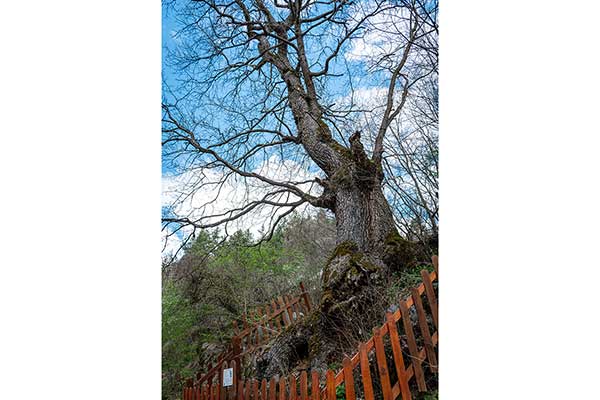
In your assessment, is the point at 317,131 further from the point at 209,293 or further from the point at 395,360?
the point at 395,360

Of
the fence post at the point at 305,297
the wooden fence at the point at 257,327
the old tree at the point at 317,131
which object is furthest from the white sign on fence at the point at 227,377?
the fence post at the point at 305,297

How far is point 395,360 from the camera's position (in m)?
2.22

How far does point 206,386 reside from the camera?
10.6ft

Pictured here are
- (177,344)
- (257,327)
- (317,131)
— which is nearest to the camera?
(317,131)

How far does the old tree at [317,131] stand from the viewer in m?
2.52

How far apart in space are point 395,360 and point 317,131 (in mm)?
1105

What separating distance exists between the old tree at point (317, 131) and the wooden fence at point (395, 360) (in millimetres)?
150

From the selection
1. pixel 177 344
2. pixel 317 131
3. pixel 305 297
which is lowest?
pixel 177 344

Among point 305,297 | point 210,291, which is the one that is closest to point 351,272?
point 305,297

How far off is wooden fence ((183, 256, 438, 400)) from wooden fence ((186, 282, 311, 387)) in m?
0.44

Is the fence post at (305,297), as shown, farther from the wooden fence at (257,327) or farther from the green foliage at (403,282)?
the green foliage at (403,282)

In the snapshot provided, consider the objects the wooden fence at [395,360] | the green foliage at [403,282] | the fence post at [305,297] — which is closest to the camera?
the wooden fence at [395,360]

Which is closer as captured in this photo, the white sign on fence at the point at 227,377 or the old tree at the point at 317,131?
the old tree at the point at 317,131
